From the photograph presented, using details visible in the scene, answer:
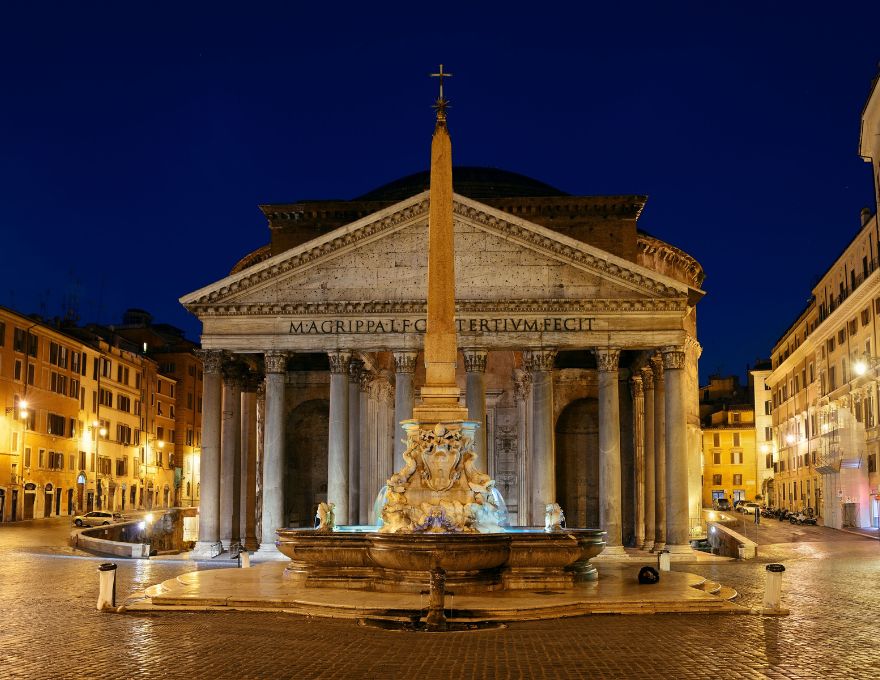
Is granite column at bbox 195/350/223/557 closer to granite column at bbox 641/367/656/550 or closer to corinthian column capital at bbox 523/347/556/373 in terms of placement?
corinthian column capital at bbox 523/347/556/373

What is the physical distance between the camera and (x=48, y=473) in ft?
192

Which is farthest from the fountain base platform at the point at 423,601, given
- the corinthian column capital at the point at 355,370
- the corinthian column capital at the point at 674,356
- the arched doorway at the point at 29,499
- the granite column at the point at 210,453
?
the arched doorway at the point at 29,499

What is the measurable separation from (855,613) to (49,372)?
49.9 metres

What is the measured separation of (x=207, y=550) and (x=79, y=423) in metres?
32.9

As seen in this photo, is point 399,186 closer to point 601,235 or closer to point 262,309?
point 601,235

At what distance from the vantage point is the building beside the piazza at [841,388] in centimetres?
4562

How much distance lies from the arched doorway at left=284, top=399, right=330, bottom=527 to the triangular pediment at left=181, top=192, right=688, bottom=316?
9730 mm

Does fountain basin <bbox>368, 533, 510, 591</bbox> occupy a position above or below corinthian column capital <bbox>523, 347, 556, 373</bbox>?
below

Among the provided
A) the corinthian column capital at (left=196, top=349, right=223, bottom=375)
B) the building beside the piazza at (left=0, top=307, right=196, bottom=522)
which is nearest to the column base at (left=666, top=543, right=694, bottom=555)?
the corinthian column capital at (left=196, top=349, right=223, bottom=375)

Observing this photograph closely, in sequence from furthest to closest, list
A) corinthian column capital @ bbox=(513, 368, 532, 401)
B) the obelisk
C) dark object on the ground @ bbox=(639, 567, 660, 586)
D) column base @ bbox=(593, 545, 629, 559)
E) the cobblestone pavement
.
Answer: corinthian column capital @ bbox=(513, 368, 532, 401) < column base @ bbox=(593, 545, 629, 559) < dark object on the ground @ bbox=(639, 567, 660, 586) < the obelisk < the cobblestone pavement

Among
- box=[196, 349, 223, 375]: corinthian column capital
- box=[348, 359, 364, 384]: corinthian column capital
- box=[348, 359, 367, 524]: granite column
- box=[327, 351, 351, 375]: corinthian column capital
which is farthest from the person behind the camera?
box=[348, 359, 364, 384]: corinthian column capital

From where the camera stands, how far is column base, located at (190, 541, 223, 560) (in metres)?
33.6

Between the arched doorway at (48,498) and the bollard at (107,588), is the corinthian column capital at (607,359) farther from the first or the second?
the arched doorway at (48,498)

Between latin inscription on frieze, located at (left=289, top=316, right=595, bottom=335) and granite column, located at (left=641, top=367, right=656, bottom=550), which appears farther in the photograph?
granite column, located at (left=641, top=367, right=656, bottom=550)
